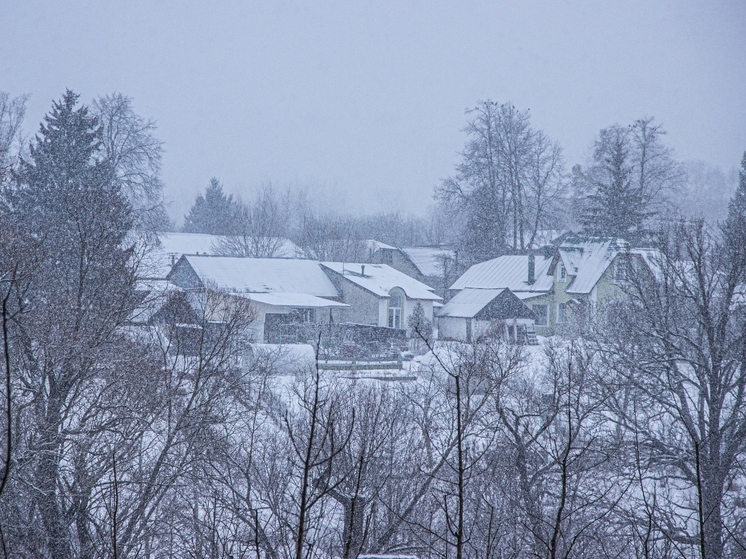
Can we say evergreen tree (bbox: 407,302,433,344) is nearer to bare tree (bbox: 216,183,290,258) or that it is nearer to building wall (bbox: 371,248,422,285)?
building wall (bbox: 371,248,422,285)

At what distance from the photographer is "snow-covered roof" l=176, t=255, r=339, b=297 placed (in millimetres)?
36562

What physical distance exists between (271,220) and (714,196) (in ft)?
154

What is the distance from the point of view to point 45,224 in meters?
22.2

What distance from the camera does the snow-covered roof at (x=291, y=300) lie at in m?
32.7

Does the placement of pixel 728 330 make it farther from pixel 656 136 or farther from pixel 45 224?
pixel 656 136

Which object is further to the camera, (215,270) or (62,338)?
(215,270)

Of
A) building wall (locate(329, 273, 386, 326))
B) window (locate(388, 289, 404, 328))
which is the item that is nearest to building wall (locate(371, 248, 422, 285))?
building wall (locate(329, 273, 386, 326))

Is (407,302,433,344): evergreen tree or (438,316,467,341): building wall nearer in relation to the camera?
(407,302,433,344): evergreen tree

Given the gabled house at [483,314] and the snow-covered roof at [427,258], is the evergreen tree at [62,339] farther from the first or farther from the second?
the snow-covered roof at [427,258]

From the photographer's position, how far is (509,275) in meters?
41.0

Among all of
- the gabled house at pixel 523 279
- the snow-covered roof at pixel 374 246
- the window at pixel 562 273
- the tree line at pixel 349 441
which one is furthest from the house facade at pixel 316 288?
the tree line at pixel 349 441

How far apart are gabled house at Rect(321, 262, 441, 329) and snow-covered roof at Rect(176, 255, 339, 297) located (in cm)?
120

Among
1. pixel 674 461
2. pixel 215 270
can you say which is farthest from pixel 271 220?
pixel 674 461

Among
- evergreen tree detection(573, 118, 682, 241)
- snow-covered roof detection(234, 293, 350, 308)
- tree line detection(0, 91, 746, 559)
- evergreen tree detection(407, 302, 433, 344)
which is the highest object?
evergreen tree detection(573, 118, 682, 241)
